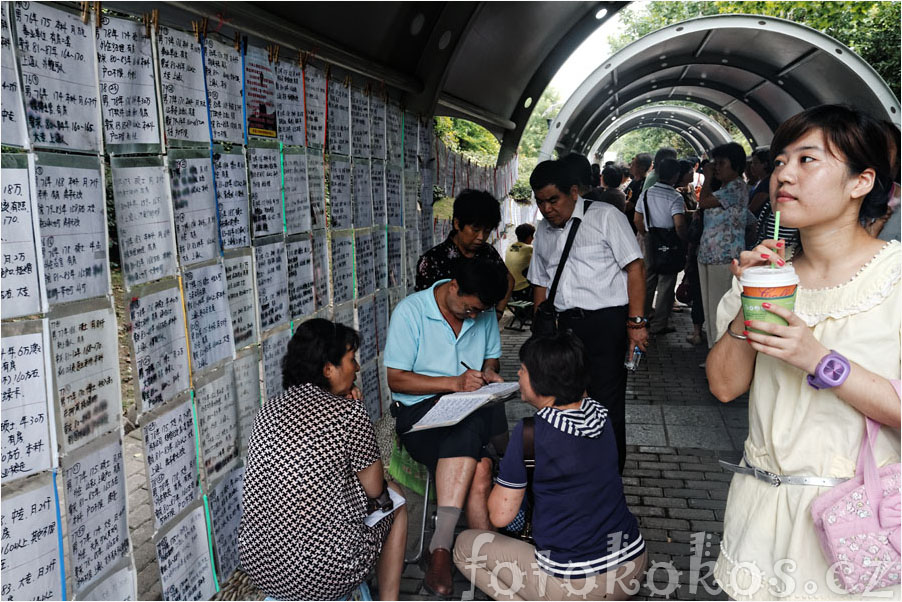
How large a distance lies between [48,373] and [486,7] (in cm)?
386

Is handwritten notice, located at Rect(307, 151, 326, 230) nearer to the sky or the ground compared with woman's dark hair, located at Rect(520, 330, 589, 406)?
nearer to the sky

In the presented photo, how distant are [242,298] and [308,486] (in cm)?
93

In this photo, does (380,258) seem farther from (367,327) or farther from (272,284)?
(272,284)

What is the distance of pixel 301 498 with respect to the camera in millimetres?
2354

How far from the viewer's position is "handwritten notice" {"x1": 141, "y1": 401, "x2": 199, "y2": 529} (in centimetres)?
229

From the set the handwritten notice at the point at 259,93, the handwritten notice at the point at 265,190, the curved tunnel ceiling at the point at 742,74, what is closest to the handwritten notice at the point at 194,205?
the handwritten notice at the point at 265,190

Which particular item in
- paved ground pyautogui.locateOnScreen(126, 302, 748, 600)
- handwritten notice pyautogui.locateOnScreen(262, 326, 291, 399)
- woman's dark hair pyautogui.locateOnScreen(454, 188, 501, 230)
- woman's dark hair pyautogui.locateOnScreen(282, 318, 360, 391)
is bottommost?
paved ground pyautogui.locateOnScreen(126, 302, 748, 600)

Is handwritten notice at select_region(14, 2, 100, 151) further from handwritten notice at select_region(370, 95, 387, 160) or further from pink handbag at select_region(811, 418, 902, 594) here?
handwritten notice at select_region(370, 95, 387, 160)

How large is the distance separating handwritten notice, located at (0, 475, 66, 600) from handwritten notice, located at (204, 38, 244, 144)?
1.47 meters

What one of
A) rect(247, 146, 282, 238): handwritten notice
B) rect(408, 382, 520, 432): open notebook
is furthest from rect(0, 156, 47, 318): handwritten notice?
rect(408, 382, 520, 432): open notebook

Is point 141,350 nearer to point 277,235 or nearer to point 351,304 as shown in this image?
point 277,235

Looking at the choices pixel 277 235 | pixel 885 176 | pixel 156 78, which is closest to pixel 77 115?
pixel 156 78

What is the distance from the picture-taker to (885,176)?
1.56 meters

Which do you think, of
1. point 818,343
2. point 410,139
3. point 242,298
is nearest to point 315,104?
point 242,298
